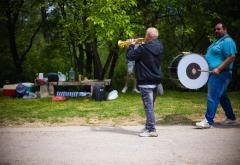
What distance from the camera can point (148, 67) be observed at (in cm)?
941

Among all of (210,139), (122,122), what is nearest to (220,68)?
(210,139)

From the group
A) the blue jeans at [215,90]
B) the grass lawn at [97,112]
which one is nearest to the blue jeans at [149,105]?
the blue jeans at [215,90]

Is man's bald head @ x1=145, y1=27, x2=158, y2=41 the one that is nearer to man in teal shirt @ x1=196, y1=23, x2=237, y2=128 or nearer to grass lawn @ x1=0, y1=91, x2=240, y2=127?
man in teal shirt @ x1=196, y1=23, x2=237, y2=128

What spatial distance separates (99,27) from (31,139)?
753cm

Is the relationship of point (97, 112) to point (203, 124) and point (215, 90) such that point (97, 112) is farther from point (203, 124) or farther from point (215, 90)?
point (215, 90)

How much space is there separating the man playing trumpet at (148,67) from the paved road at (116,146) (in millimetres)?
374

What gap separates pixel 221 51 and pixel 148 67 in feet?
5.20

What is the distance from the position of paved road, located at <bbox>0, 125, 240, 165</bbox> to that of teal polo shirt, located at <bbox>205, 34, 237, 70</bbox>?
1.27 m

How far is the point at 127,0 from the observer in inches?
664

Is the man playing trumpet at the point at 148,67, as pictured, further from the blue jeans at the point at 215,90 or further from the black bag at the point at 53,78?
the black bag at the point at 53,78

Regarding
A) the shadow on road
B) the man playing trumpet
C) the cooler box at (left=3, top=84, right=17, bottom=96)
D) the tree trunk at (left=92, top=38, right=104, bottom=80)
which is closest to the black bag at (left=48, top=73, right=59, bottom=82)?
the cooler box at (left=3, top=84, right=17, bottom=96)

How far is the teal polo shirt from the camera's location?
992 cm

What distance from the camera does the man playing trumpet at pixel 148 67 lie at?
30.8ft

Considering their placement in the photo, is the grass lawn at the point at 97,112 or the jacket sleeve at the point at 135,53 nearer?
the jacket sleeve at the point at 135,53
